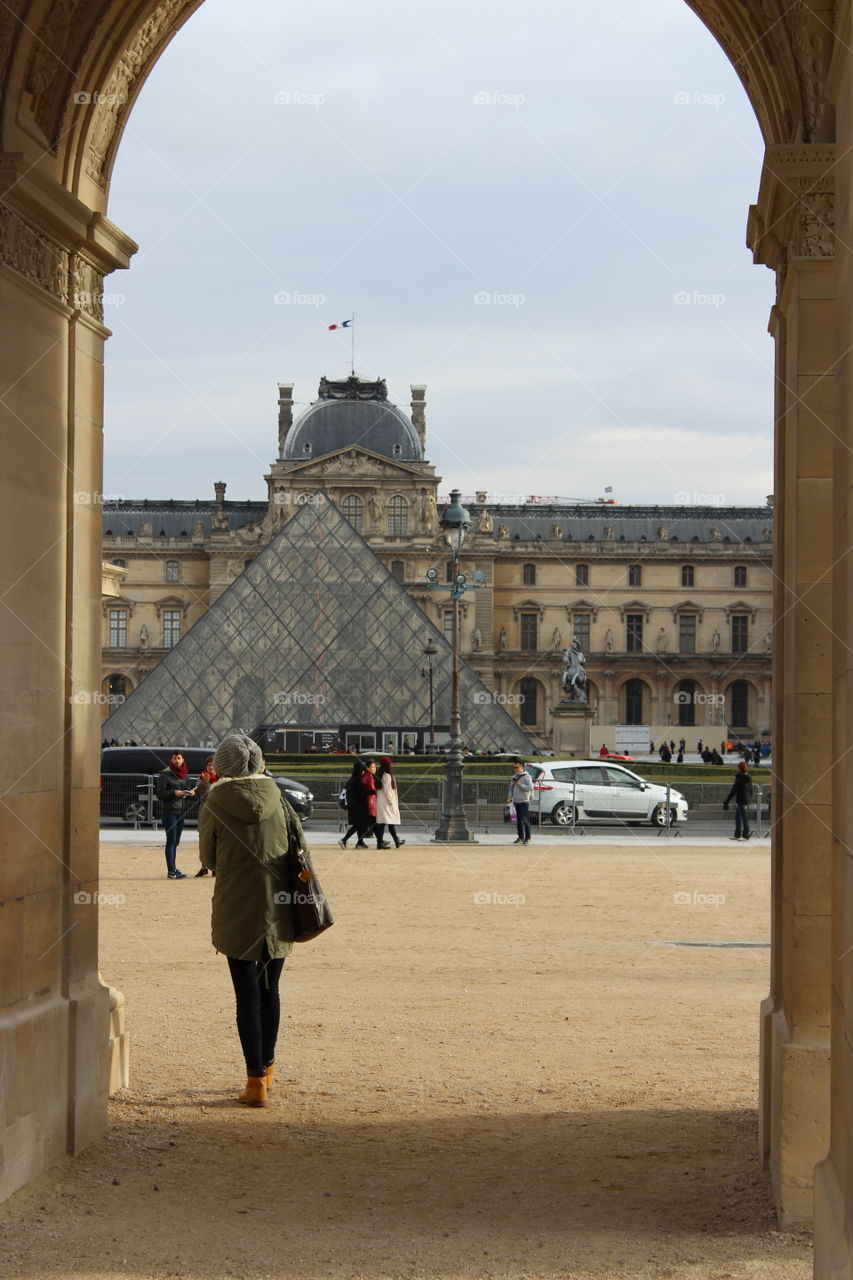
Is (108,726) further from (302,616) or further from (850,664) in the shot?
(850,664)

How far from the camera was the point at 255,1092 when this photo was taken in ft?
17.1

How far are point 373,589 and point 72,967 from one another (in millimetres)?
34885

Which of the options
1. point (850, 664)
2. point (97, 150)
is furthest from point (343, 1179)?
point (97, 150)

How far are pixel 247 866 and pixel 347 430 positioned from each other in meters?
58.9

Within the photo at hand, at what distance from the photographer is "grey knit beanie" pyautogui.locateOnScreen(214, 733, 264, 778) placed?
213 inches

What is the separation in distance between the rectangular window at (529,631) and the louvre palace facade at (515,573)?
82mm

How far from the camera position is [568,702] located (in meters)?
37.8

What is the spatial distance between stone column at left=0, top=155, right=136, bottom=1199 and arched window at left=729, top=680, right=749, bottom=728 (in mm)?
61232

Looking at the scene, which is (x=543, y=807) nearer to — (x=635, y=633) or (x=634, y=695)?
(x=634, y=695)
